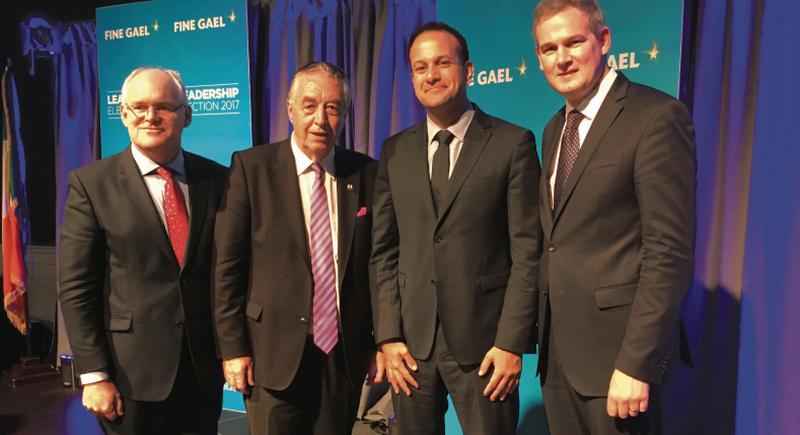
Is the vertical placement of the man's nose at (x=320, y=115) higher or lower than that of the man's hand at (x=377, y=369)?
higher

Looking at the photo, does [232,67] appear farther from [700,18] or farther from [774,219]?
[774,219]

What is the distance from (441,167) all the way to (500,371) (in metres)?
0.63

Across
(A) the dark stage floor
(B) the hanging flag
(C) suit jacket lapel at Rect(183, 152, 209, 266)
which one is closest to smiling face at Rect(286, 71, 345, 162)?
(C) suit jacket lapel at Rect(183, 152, 209, 266)

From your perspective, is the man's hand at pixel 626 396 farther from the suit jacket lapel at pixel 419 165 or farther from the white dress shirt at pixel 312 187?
the white dress shirt at pixel 312 187

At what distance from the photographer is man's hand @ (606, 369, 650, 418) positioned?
1.67 m

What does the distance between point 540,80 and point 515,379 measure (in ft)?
5.72

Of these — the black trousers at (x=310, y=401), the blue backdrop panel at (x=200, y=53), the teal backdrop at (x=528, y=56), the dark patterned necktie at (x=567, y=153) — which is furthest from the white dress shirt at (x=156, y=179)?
the blue backdrop panel at (x=200, y=53)

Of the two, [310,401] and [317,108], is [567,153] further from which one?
[310,401]

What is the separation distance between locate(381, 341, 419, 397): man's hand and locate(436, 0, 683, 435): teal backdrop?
1.41 meters

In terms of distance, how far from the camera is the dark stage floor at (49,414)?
4.13m

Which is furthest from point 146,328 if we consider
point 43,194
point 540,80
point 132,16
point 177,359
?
point 43,194

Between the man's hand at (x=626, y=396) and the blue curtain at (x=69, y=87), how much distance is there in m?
4.57

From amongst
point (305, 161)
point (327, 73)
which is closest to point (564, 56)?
point (327, 73)

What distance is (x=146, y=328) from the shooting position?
212cm
